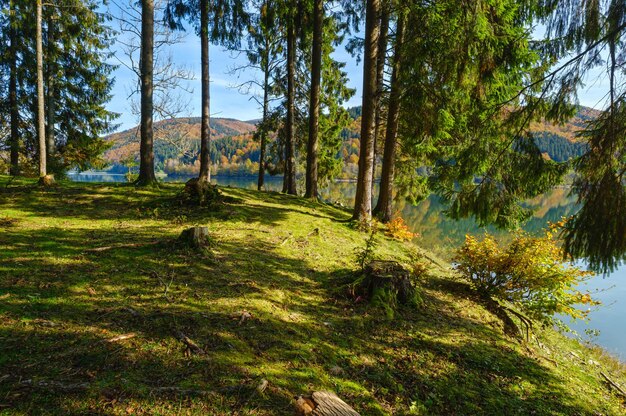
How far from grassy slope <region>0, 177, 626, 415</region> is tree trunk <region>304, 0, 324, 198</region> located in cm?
701

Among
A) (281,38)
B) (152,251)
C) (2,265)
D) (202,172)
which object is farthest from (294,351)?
(281,38)

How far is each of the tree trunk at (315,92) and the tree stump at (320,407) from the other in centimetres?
1137

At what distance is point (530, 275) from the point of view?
19.2ft

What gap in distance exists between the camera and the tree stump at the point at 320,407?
2.28 m

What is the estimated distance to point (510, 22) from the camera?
8.99 meters

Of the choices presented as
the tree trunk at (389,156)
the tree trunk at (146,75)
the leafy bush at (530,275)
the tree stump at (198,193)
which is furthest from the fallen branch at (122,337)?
the tree trunk at (389,156)

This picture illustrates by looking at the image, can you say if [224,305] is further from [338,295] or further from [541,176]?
[541,176]

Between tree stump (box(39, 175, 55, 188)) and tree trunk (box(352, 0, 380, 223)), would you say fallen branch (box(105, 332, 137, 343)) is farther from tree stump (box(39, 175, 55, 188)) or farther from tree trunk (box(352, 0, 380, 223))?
tree stump (box(39, 175, 55, 188))

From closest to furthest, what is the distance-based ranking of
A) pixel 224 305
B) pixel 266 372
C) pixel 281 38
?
pixel 266 372 < pixel 224 305 < pixel 281 38

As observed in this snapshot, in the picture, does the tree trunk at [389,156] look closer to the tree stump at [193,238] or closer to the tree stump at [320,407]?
the tree stump at [193,238]

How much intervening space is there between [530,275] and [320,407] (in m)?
5.29

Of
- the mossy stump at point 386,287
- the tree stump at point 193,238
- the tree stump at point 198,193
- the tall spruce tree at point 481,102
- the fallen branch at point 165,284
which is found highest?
the tall spruce tree at point 481,102

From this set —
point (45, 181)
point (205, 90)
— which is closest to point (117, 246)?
point (45, 181)

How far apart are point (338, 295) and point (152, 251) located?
3.22m
